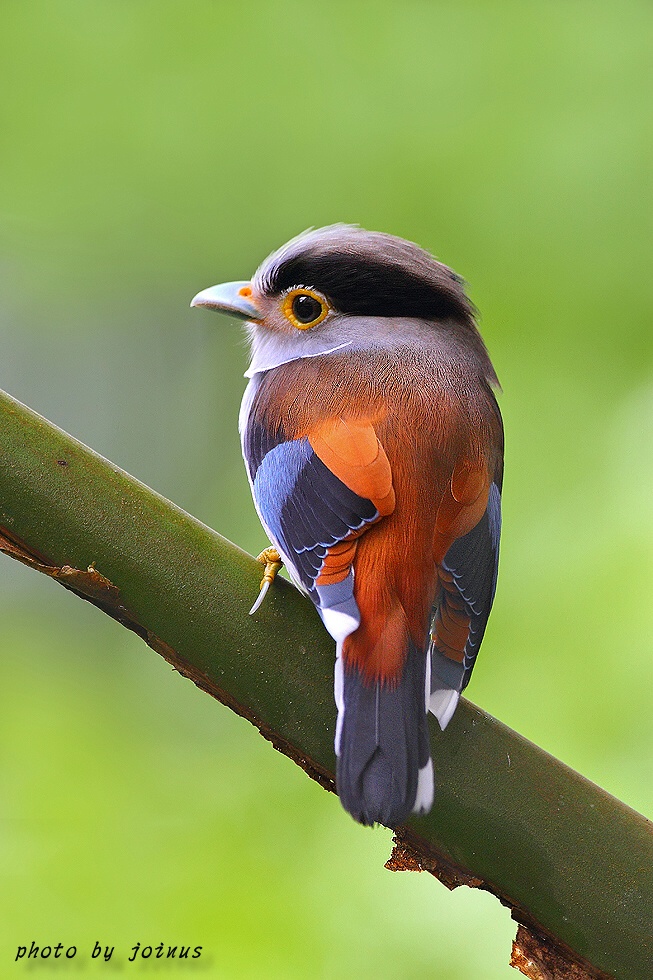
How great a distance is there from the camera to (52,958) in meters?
2.02

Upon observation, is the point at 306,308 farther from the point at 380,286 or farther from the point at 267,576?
the point at 267,576

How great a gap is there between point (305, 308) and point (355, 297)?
12 cm

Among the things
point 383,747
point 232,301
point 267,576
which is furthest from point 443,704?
point 232,301

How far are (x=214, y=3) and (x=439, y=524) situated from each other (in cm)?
171

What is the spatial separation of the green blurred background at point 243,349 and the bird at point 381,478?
1.41ft

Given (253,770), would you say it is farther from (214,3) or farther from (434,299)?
(214,3)

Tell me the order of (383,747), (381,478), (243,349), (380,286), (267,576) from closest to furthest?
(383,747)
(267,576)
(381,478)
(380,286)
(243,349)

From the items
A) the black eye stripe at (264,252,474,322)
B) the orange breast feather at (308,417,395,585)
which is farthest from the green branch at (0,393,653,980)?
the black eye stripe at (264,252,474,322)

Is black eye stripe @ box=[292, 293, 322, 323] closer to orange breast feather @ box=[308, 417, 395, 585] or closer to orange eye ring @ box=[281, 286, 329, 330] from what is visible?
orange eye ring @ box=[281, 286, 329, 330]

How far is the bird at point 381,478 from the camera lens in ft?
4.64

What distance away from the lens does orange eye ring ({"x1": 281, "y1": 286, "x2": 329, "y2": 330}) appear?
2.02 m

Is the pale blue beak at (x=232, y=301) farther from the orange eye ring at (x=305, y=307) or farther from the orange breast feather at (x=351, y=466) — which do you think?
the orange breast feather at (x=351, y=466)

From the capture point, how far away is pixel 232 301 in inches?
85.0

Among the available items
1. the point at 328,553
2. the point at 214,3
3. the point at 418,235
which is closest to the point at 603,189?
the point at 418,235
